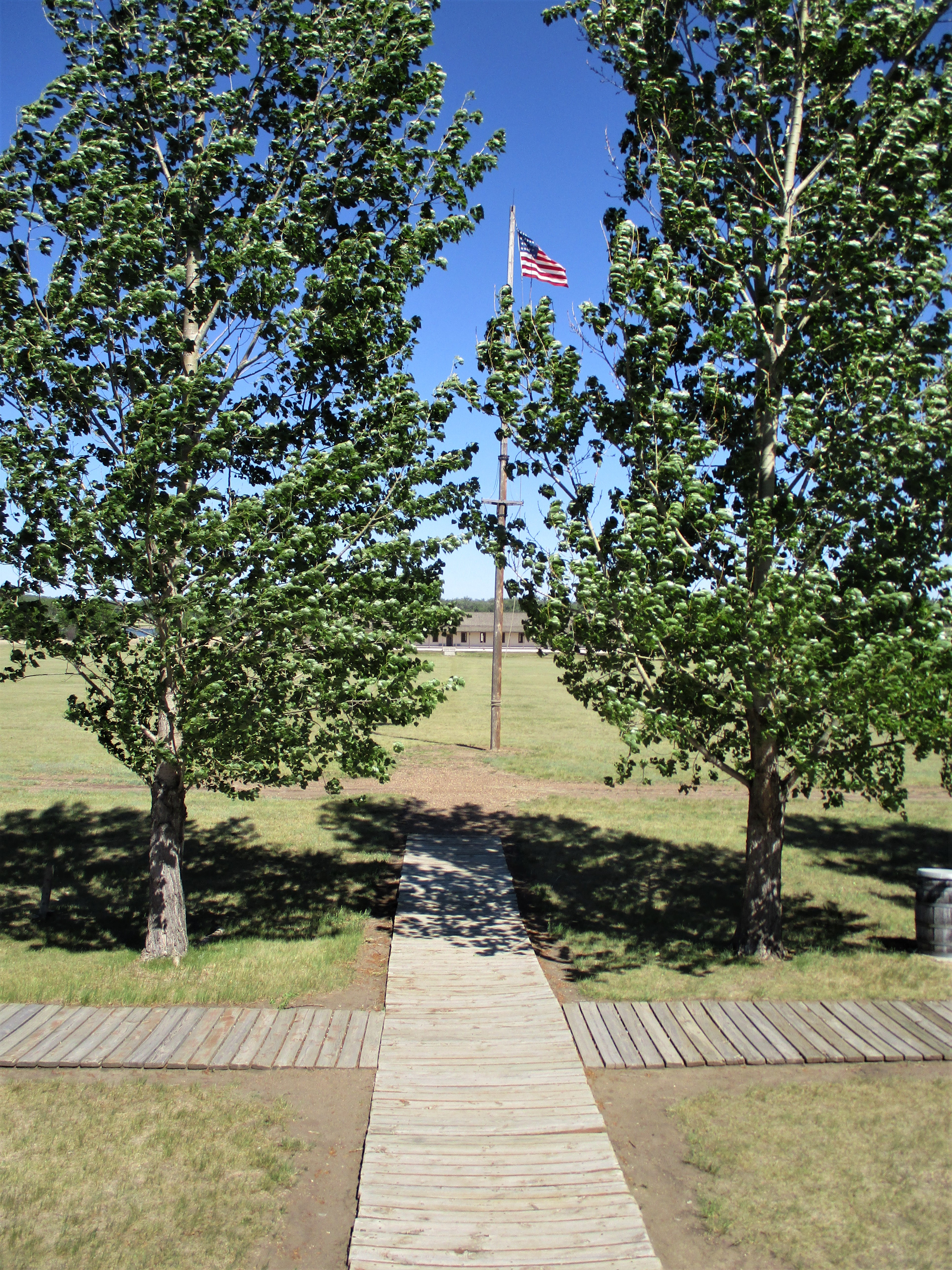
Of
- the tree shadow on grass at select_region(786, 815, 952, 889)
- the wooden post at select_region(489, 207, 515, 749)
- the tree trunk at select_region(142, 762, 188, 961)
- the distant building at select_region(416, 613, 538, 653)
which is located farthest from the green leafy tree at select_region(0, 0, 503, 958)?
the distant building at select_region(416, 613, 538, 653)

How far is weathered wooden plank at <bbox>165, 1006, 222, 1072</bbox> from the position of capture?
22.4 ft

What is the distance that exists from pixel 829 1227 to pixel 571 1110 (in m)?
1.76

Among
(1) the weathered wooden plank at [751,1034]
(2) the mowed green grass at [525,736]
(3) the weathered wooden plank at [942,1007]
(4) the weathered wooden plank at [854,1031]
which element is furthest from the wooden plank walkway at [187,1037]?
(2) the mowed green grass at [525,736]

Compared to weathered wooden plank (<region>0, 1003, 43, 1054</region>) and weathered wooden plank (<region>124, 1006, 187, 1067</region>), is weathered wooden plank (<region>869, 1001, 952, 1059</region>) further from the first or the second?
weathered wooden plank (<region>0, 1003, 43, 1054</region>)

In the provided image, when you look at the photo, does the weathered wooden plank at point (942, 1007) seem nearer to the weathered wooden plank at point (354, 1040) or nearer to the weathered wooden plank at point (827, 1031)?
the weathered wooden plank at point (827, 1031)

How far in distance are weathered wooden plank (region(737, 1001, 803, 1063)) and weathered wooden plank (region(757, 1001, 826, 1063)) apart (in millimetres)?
16

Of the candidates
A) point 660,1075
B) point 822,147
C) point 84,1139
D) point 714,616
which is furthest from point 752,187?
point 84,1139

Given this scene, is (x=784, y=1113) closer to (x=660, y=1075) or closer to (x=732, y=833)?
(x=660, y=1075)

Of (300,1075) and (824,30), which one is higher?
(824,30)

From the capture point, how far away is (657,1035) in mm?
7469

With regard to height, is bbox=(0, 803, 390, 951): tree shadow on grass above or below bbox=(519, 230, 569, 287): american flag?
below

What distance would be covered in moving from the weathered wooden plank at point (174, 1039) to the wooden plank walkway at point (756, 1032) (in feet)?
10.4

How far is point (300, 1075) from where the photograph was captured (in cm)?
686

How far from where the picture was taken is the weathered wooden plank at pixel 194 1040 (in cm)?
684
